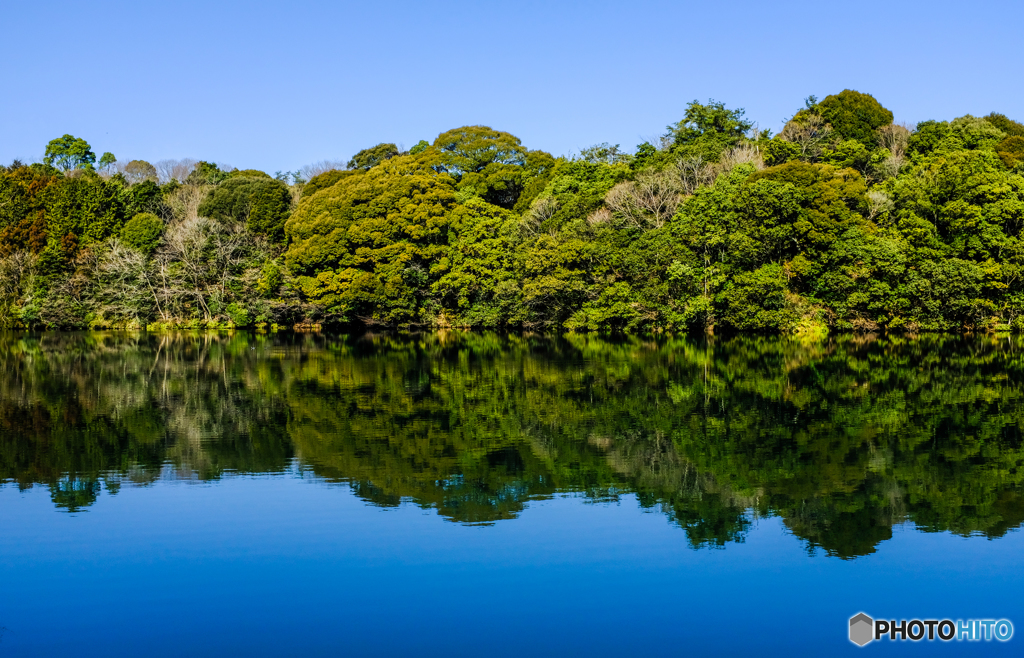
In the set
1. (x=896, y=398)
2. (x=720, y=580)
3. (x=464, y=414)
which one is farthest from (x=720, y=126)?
(x=720, y=580)

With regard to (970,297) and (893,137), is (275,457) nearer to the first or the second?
(970,297)

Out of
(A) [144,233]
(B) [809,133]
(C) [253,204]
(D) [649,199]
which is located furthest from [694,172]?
(A) [144,233]

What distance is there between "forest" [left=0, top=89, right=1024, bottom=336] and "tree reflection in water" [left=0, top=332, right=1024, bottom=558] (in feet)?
38.7

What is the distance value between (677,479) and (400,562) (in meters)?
4.28

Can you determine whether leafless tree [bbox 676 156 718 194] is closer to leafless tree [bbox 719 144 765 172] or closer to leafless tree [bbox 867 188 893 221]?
leafless tree [bbox 719 144 765 172]

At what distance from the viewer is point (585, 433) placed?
13891 millimetres

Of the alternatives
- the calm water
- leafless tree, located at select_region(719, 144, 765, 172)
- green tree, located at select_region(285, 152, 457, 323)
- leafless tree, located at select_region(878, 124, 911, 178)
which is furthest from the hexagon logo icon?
leafless tree, located at select_region(878, 124, 911, 178)

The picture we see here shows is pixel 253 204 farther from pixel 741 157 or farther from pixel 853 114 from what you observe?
pixel 853 114

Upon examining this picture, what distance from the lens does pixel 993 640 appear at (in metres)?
6.20

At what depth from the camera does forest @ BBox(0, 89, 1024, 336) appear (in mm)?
38000

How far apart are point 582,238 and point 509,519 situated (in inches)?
1367

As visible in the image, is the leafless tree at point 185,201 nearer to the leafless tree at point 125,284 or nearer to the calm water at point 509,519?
the leafless tree at point 125,284

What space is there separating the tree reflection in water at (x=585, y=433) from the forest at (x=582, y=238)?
38.7ft

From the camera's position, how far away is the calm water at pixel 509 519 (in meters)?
6.52
